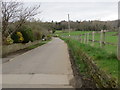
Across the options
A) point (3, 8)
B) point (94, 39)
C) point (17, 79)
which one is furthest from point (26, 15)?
point (17, 79)

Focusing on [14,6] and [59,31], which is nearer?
[14,6]

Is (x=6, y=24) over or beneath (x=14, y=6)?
beneath

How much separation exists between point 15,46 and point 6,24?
4.73 metres

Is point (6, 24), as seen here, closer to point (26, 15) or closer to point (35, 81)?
point (26, 15)

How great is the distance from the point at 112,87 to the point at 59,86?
9.56 feet

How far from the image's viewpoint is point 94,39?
743 inches

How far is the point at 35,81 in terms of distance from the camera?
909cm

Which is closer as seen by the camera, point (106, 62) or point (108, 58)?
point (106, 62)

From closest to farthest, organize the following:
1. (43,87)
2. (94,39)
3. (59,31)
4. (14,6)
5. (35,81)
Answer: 1. (43,87)
2. (35,81)
3. (94,39)
4. (14,6)
5. (59,31)

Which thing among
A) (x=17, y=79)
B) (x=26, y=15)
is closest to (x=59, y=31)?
(x=26, y=15)

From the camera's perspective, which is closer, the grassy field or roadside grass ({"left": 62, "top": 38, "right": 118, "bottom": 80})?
roadside grass ({"left": 62, "top": 38, "right": 118, "bottom": 80})

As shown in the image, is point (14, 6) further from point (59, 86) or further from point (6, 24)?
point (59, 86)

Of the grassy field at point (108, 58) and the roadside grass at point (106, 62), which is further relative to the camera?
the grassy field at point (108, 58)

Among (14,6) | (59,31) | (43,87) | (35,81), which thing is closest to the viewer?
(43,87)
